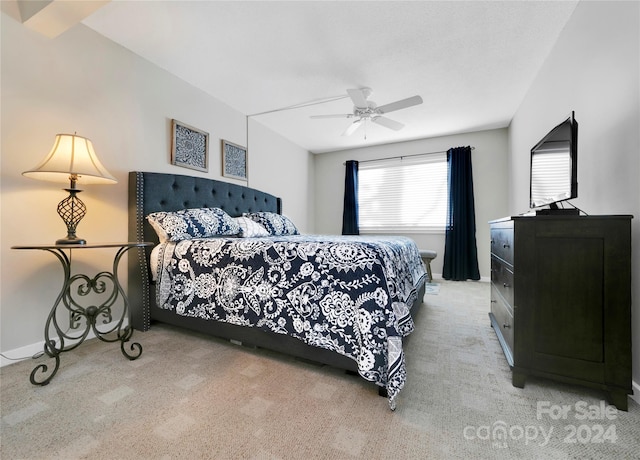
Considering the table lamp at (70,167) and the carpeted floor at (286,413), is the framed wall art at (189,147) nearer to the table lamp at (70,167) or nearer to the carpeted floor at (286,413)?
the table lamp at (70,167)

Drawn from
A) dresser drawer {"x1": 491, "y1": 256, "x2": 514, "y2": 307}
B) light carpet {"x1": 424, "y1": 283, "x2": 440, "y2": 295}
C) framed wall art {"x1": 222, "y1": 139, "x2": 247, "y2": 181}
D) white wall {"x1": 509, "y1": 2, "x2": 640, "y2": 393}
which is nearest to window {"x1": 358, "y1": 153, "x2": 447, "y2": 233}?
light carpet {"x1": 424, "y1": 283, "x2": 440, "y2": 295}

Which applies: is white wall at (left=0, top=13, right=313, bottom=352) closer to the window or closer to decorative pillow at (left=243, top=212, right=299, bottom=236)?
decorative pillow at (left=243, top=212, right=299, bottom=236)

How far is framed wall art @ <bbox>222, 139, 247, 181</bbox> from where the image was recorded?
3407 mm

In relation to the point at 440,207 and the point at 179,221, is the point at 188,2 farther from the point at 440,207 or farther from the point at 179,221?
the point at 440,207

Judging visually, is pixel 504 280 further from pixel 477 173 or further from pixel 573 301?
pixel 477 173

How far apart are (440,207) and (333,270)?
390 cm

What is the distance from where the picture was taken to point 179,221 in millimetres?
2273

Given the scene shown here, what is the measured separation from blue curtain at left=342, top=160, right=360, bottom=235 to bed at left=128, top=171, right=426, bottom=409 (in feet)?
10.6

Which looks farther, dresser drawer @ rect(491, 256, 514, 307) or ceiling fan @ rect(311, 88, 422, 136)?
ceiling fan @ rect(311, 88, 422, 136)

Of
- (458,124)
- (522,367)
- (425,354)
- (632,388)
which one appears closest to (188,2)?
(425,354)

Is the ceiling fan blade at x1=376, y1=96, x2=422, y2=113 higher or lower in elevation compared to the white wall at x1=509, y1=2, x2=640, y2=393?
higher

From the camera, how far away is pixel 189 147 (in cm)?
293

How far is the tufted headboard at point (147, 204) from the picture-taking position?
2.26 meters

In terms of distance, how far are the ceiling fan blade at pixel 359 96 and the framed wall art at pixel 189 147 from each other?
5.66 feet
